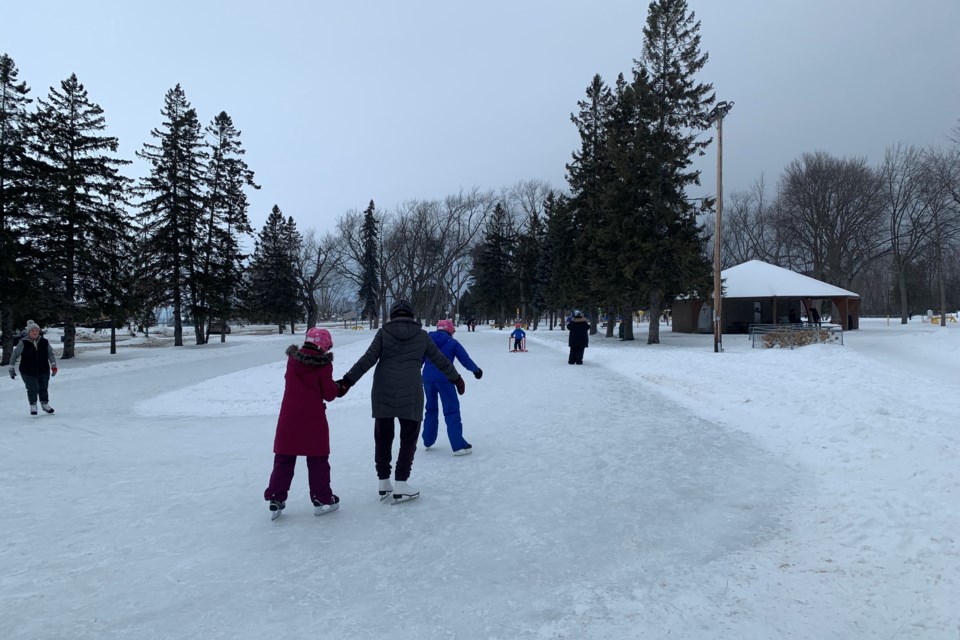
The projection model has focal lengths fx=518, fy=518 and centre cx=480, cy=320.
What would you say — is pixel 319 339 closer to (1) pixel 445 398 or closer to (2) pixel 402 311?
(2) pixel 402 311

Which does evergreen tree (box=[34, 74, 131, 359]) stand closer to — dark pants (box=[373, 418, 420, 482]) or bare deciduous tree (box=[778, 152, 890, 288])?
dark pants (box=[373, 418, 420, 482])

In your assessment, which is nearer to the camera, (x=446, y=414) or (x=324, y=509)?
(x=324, y=509)

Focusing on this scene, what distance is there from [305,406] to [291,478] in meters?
0.60

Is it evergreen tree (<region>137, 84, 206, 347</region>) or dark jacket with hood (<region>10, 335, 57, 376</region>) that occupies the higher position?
evergreen tree (<region>137, 84, 206, 347</region>)

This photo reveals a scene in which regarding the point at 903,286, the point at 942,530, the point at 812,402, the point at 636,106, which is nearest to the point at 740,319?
the point at 903,286

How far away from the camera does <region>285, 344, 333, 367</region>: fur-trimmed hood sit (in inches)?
174

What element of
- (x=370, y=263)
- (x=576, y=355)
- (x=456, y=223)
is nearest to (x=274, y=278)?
(x=370, y=263)

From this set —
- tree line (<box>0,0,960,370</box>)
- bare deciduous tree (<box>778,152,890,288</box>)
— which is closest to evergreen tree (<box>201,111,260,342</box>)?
tree line (<box>0,0,960,370</box>)

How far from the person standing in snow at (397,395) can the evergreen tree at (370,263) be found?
5586 centimetres

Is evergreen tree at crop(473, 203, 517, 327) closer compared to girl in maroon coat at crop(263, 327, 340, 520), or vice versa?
girl in maroon coat at crop(263, 327, 340, 520)

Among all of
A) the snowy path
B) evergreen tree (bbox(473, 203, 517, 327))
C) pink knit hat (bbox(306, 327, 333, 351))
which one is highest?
evergreen tree (bbox(473, 203, 517, 327))

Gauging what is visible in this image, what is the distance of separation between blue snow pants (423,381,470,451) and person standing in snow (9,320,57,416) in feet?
24.3

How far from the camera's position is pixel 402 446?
494 cm

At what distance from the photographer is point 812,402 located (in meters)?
8.44
